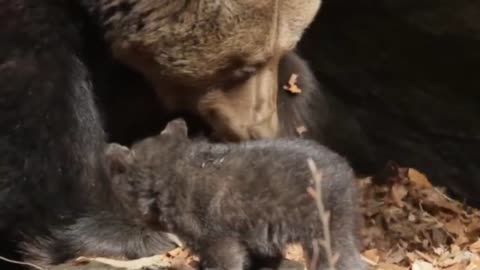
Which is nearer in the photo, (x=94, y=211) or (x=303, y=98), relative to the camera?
(x=94, y=211)

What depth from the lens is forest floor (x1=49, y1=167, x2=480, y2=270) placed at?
502cm

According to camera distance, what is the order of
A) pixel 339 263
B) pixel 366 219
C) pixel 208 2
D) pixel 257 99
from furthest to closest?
1. pixel 366 219
2. pixel 257 99
3. pixel 208 2
4. pixel 339 263

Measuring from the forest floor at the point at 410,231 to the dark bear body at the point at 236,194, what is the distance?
353 millimetres

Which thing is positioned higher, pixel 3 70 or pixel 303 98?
pixel 3 70

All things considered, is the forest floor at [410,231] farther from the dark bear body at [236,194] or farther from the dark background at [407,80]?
the dark bear body at [236,194]

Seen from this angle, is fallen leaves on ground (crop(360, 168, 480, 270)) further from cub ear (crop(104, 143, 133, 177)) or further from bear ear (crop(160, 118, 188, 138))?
cub ear (crop(104, 143, 133, 177))

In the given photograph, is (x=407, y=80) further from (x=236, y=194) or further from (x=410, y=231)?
(x=236, y=194)

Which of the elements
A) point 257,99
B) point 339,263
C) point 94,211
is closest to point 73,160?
point 94,211

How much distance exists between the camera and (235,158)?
4.38 meters

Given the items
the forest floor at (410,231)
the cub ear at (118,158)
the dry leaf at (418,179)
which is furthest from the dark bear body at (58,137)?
the dry leaf at (418,179)

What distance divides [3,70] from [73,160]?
0.38m

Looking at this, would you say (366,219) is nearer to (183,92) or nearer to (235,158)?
(183,92)

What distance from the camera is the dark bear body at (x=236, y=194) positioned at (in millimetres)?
4262

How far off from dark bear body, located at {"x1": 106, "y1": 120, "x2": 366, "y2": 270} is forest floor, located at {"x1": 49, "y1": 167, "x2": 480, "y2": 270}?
35 cm
